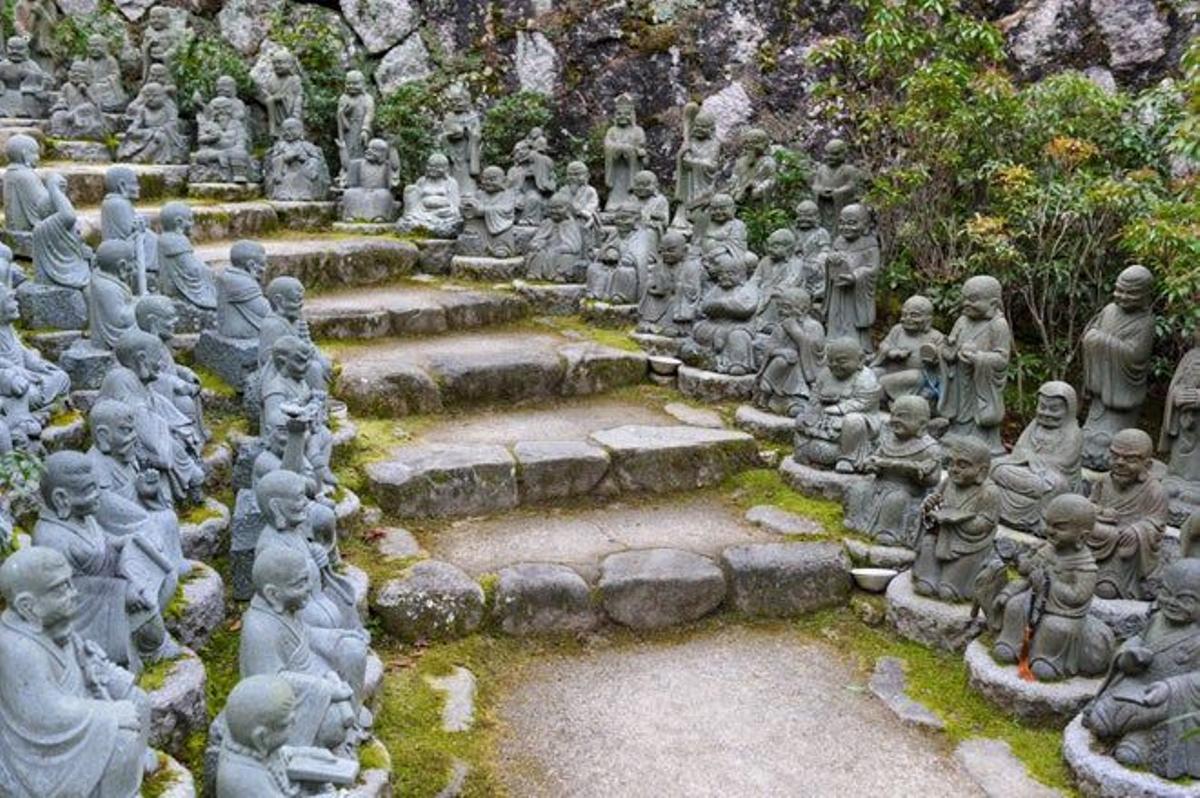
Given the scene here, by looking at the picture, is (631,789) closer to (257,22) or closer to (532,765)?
(532,765)

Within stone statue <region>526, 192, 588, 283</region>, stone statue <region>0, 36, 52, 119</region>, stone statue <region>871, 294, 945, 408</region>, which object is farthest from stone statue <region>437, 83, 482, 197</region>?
stone statue <region>871, 294, 945, 408</region>

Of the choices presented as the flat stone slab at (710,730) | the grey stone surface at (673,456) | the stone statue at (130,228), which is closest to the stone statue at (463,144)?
the stone statue at (130,228)

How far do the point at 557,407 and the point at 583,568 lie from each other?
10.9 ft

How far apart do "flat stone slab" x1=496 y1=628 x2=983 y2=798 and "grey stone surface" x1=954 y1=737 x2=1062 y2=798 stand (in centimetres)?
10

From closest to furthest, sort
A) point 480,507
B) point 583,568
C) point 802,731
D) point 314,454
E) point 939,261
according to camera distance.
Result: point 802,731 → point 314,454 → point 583,568 → point 480,507 → point 939,261

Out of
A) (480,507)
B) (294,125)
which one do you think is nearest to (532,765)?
(480,507)

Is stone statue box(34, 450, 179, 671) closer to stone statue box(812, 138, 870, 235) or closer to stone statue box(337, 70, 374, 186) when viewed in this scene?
stone statue box(812, 138, 870, 235)

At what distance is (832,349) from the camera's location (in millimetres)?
9219

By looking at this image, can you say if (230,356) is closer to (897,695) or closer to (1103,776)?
(897,695)

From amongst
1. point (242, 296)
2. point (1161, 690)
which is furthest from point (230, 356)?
point (1161, 690)

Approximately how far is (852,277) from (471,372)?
3743mm

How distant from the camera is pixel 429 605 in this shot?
718 cm

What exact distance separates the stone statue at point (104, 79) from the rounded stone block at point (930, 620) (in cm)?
1398

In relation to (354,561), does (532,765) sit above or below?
below
